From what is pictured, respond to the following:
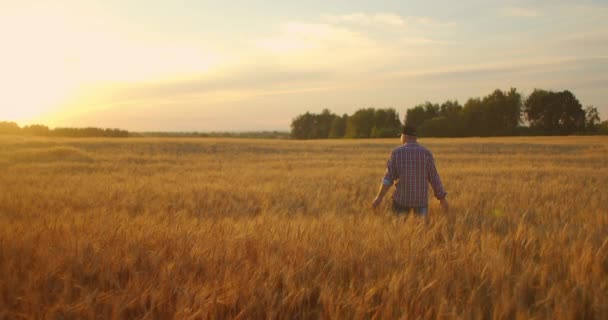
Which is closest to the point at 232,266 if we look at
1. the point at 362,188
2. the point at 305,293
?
the point at 305,293

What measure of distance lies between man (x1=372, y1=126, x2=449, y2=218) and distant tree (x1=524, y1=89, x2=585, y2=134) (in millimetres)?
73825

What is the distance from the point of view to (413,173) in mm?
5445

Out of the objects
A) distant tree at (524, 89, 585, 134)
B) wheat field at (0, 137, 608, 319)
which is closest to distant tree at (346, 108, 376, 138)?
distant tree at (524, 89, 585, 134)

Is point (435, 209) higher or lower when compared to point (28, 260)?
lower

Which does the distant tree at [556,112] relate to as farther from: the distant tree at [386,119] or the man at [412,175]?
the man at [412,175]

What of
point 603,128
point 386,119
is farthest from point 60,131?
point 603,128

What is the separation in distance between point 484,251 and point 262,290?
6.13ft

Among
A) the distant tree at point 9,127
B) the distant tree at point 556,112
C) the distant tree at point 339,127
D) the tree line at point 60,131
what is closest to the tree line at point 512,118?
the distant tree at point 556,112

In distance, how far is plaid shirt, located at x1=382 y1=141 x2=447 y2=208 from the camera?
544 cm

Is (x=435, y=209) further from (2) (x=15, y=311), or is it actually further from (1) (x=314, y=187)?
A: (2) (x=15, y=311)

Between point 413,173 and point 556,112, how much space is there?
74.8m

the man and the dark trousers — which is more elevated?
the man

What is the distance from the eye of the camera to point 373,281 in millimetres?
2725

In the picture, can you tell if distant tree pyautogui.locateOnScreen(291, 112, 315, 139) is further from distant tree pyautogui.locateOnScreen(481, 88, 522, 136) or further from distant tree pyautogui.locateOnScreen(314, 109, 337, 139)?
distant tree pyautogui.locateOnScreen(481, 88, 522, 136)
